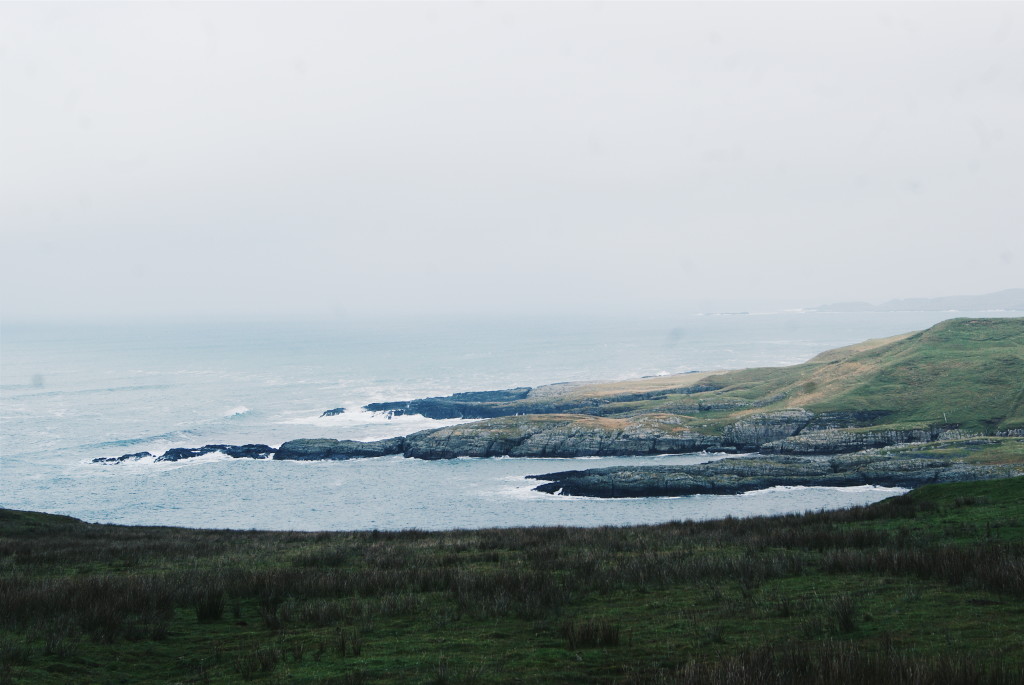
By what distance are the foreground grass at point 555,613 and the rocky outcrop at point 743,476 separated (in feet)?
168

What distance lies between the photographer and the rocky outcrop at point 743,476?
72625 mm

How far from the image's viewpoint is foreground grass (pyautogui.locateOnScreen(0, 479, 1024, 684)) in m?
10.2

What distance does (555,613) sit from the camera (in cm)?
1420

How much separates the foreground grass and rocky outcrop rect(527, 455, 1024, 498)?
51.2m

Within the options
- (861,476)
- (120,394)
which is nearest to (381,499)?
(861,476)

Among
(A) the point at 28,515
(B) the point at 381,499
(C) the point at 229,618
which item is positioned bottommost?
(B) the point at 381,499

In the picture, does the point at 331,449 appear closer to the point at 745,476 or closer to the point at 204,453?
the point at 204,453

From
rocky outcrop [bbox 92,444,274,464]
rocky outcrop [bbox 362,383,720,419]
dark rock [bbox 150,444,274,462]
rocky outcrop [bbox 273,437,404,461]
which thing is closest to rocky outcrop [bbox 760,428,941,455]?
rocky outcrop [bbox 362,383,720,419]

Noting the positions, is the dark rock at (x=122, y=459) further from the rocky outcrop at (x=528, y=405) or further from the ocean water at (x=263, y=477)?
the rocky outcrop at (x=528, y=405)

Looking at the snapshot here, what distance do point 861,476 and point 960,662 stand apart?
7411cm

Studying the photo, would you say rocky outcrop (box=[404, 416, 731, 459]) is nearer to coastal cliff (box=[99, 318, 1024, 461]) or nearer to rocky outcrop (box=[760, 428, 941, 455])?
coastal cliff (box=[99, 318, 1024, 461])

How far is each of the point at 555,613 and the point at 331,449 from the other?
292 feet

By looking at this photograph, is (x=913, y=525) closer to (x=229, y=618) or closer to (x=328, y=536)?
(x=229, y=618)

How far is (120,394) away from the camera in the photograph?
489 ft
